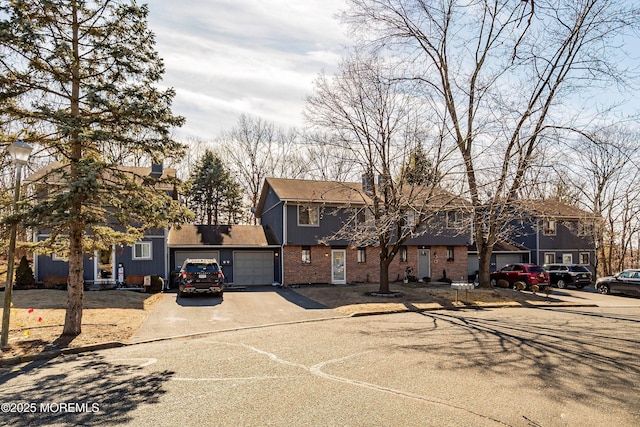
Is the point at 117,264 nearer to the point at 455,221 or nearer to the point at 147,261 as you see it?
the point at 147,261

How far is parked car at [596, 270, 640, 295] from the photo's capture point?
24422 millimetres

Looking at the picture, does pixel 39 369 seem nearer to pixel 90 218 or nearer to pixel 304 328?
pixel 90 218

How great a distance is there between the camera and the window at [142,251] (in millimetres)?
23094

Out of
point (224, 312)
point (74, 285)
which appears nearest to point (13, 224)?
point (74, 285)

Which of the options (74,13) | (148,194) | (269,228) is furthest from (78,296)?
(269,228)

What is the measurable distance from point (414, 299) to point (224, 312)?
332 inches

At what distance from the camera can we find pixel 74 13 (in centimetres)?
1082

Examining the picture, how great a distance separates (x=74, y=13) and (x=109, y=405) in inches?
383

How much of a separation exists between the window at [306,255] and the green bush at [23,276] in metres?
13.7

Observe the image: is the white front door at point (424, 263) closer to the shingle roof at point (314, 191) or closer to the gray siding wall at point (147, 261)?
the shingle roof at point (314, 191)

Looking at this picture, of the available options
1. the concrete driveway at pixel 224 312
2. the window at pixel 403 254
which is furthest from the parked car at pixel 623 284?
the concrete driveway at pixel 224 312

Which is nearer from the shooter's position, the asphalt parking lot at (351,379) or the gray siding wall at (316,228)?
the asphalt parking lot at (351,379)

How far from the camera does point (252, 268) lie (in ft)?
85.4

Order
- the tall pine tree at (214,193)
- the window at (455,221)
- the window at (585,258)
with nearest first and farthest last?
the window at (455,221)
the window at (585,258)
the tall pine tree at (214,193)
